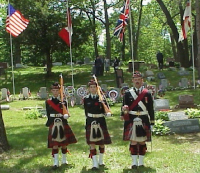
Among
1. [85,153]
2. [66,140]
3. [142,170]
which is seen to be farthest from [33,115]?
[142,170]

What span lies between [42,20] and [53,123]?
18.6 meters

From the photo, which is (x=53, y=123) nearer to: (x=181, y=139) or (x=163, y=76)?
(x=181, y=139)

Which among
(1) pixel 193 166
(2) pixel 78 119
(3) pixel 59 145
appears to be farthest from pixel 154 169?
(2) pixel 78 119

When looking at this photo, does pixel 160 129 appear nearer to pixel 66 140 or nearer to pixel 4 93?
pixel 66 140

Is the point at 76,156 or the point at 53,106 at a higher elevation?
the point at 53,106

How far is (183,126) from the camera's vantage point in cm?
953

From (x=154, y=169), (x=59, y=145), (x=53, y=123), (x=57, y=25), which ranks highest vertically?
(x=57, y=25)

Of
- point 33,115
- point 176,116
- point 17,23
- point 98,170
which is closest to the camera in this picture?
point 98,170

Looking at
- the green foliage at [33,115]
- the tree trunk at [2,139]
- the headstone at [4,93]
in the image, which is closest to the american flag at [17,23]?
the headstone at [4,93]

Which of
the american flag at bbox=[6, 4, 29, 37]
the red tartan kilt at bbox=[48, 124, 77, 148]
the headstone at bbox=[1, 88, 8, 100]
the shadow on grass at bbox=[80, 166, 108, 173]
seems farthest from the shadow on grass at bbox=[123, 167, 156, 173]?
the headstone at bbox=[1, 88, 8, 100]

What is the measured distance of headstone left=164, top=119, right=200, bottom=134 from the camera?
9516 mm

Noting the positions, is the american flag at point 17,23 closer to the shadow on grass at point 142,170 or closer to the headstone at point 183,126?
the headstone at point 183,126

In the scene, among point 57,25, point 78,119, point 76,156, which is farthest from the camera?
point 57,25

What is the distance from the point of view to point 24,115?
44.9 ft
